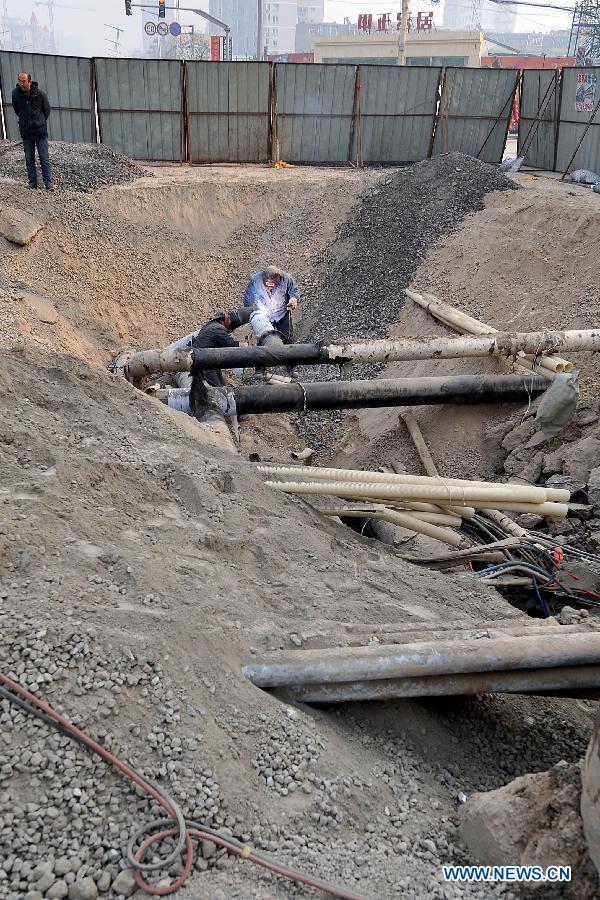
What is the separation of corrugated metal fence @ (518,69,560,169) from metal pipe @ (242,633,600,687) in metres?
14.9

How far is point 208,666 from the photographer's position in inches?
130

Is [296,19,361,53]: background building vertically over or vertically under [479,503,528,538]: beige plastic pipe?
over

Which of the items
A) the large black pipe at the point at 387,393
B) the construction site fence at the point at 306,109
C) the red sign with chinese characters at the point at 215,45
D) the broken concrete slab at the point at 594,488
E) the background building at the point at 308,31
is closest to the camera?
the broken concrete slab at the point at 594,488

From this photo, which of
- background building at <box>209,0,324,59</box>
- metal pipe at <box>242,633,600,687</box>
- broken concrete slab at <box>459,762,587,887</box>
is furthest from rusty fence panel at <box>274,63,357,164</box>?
background building at <box>209,0,324,59</box>

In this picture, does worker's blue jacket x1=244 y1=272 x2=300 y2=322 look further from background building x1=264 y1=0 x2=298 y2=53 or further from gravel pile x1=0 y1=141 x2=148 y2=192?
background building x1=264 y1=0 x2=298 y2=53

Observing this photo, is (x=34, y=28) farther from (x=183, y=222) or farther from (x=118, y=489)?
(x=118, y=489)

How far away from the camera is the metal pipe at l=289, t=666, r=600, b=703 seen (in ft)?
11.2

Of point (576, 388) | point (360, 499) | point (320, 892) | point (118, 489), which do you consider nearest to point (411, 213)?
point (576, 388)

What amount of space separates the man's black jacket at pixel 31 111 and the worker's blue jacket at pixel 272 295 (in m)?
4.19

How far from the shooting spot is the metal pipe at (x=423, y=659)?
3.38 meters

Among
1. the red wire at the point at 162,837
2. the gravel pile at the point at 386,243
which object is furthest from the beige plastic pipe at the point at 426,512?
the gravel pile at the point at 386,243

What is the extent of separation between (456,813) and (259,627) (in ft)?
4.02

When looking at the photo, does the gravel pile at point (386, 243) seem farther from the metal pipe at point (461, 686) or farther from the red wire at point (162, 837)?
the red wire at point (162, 837)

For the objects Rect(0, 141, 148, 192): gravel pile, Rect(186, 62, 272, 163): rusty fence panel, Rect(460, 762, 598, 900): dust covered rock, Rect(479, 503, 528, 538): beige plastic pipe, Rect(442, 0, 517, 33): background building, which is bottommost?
Rect(479, 503, 528, 538): beige plastic pipe
